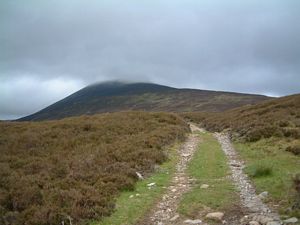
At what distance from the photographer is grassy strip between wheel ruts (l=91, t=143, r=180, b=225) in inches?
490

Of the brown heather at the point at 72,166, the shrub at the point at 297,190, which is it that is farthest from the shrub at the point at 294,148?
the shrub at the point at 297,190

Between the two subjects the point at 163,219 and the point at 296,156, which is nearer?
the point at 163,219

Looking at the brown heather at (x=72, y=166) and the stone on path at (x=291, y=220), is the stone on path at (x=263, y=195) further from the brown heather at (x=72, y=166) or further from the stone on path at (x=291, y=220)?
the brown heather at (x=72, y=166)

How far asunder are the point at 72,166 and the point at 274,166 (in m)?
9.83

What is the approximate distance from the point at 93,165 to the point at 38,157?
16.7 feet

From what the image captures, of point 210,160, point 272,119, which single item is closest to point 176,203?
point 210,160

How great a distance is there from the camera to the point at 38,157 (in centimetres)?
2262

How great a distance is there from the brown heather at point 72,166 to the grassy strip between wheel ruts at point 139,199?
1.20ft

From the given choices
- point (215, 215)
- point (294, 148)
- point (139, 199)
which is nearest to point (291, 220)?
point (215, 215)

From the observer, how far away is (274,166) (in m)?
17.9

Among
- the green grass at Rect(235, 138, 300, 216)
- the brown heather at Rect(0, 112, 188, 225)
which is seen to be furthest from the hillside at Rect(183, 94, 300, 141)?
the brown heather at Rect(0, 112, 188, 225)

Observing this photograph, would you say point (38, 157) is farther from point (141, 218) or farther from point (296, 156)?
point (296, 156)

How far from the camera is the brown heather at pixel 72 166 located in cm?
1312

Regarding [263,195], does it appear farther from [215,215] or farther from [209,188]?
[215,215]
